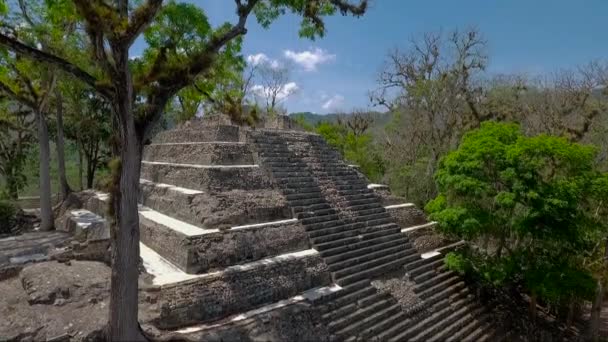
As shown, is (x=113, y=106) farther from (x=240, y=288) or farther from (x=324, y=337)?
(x=324, y=337)

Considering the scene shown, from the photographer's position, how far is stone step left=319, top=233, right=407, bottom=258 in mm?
8790

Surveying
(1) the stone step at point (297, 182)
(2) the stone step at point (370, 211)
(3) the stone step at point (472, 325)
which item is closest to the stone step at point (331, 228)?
(2) the stone step at point (370, 211)

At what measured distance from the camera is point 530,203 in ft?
27.8

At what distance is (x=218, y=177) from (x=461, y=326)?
7.04 metres

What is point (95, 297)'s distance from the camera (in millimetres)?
6477

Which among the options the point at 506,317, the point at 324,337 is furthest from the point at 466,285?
the point at 324,337

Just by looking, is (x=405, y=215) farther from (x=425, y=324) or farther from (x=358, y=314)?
(x=358, y=314)

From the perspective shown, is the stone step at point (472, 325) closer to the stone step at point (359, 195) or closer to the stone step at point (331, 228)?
the stone step at point (331, 228)

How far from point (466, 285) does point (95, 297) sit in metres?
9.36

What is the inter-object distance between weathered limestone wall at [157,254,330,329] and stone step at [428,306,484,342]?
9.54 ft

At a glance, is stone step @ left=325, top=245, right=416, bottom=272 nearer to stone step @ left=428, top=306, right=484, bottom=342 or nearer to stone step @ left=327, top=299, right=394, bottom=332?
stone step @ left=327, top=299, right=394, bottom=332

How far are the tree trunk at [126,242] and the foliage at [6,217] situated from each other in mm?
10208

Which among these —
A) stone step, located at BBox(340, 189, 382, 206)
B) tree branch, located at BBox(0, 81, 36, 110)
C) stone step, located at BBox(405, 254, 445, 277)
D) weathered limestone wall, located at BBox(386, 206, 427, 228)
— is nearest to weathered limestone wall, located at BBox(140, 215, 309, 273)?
stone step, located at BBox(340, 189, 382, 206)

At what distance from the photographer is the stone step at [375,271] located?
8.31 metres
